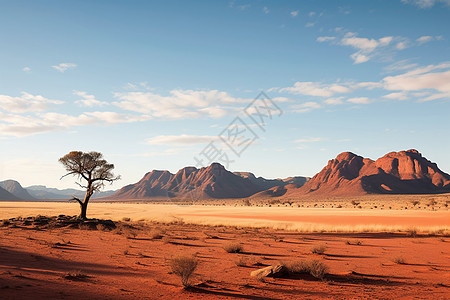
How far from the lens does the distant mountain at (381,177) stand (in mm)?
149875

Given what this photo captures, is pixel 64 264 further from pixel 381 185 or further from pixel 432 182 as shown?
pixel 432 182

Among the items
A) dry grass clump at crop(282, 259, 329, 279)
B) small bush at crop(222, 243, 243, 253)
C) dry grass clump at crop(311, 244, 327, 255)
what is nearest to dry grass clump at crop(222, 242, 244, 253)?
small bush at crop(222, 243, 243, 253)

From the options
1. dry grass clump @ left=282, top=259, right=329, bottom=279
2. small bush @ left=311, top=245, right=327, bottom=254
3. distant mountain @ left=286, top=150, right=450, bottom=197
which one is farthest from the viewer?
distant mountain @ left=286, top=150, right=450, bottom=197

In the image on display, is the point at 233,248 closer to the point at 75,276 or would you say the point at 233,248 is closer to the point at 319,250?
the point at 319,250

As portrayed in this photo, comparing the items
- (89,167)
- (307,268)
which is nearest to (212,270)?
(307,268)

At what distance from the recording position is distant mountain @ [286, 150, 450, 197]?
149875 millimetres

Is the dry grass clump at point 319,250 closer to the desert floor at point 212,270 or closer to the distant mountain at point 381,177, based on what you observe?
the desert floor at point 212,270

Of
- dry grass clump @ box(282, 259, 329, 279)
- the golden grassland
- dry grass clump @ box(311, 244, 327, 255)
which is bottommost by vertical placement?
the golden grassland

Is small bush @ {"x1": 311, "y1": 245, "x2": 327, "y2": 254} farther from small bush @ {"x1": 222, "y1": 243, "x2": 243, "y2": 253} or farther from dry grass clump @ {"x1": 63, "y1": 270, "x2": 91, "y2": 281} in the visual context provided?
dry grass clump @ {"x1": 63, "y1": 270, "x2": 91, "y2": 281}

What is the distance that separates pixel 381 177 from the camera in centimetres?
15650

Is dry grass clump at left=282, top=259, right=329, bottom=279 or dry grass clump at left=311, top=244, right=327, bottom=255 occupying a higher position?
dry grass clump at left=282, top=259, right=329, bottom=279

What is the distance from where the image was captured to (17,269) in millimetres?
11016

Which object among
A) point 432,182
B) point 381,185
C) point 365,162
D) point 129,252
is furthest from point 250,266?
point 365,162

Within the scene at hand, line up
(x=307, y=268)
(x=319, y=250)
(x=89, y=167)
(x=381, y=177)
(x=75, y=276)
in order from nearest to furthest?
(x=75, y=276), (x=307, y=268), (x=319, y=250), (x=89, y=167), (x=381, y=177)
